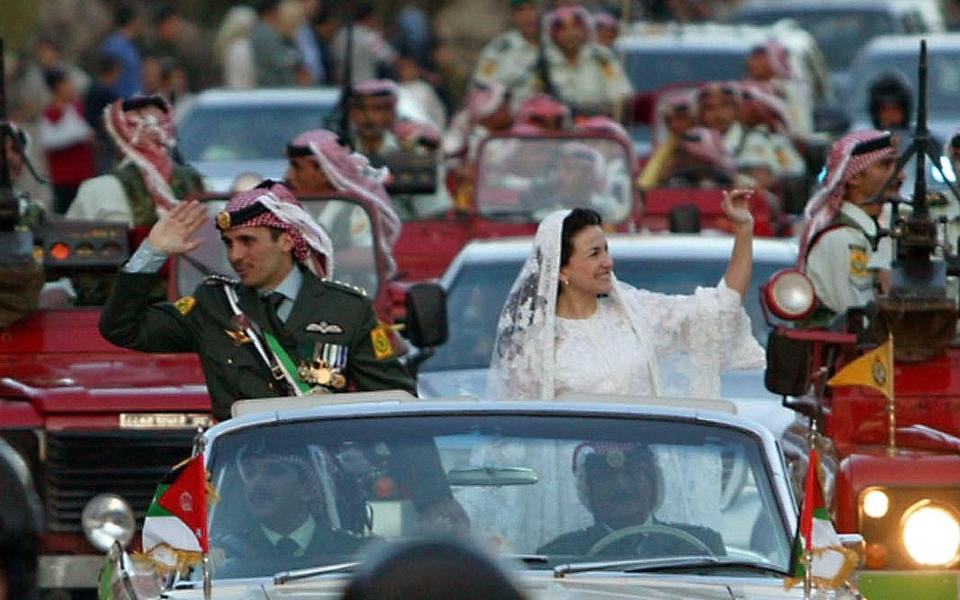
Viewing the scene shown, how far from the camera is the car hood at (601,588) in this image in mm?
6543

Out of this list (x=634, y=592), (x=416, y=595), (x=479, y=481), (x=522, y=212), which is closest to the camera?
(x=416, y=595)

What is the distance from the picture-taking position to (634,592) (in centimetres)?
659

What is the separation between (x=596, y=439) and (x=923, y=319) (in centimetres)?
248

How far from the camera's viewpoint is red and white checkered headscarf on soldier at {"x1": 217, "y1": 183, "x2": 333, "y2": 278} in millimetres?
9188

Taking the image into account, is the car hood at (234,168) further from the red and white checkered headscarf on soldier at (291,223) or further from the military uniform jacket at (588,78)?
the red and white checkered headscarf on soldier at (291,223)

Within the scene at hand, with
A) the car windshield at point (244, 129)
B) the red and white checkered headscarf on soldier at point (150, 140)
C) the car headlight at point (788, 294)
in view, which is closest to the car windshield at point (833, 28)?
the car windshield at point (244, 129)

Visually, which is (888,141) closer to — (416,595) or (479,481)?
(479,481)

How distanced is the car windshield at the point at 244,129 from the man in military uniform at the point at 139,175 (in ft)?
22.4

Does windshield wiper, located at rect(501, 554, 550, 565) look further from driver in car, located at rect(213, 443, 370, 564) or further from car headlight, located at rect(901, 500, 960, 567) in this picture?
car headlight, located at rect(901, 500, 960, 567)

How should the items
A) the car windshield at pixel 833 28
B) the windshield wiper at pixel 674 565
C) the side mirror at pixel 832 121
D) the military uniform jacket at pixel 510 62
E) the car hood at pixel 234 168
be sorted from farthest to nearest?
the car windshield at pixel 833 28, the military uniform jacket at pixel 510 62, the side mirror at pixel 832 121, the car hood at pixel 234 168, the windshield wiper at pixel 674 565

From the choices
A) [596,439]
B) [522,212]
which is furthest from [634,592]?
[522,212]

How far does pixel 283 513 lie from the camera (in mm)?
7051

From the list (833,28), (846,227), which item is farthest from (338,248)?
(833,28)

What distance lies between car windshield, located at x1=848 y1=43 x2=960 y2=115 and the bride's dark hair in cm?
1274
